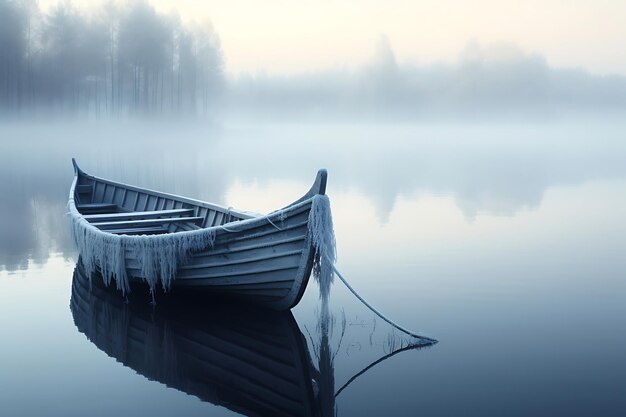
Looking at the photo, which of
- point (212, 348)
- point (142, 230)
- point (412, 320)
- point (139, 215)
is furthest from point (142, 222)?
point (412, 320)

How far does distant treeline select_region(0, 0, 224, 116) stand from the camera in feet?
200

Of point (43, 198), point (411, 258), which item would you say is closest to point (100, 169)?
point (43, 198)

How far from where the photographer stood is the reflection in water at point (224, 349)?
694 centimetres

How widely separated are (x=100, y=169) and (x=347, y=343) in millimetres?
29259

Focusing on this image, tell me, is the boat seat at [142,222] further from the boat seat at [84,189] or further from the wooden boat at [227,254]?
the boat seat at [84,189]

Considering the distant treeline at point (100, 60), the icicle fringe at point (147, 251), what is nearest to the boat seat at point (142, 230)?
the icicle fringe at point (147, 251)

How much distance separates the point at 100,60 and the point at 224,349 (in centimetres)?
6200

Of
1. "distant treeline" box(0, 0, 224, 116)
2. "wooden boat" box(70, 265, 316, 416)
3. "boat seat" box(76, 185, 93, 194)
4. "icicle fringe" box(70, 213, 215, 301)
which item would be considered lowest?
"wooden boat" box(70, 265, 316, 416)

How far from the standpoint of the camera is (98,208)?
14.3 m

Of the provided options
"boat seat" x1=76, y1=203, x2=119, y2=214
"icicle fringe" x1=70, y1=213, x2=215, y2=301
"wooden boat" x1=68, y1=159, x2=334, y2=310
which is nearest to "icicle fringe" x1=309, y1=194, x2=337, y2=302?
"wooden boat" x1=68, y1=159, x2=334, y2=310

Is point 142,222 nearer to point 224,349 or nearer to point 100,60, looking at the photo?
point 224,349

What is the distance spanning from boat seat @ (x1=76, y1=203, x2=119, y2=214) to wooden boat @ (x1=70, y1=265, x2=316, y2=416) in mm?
3901

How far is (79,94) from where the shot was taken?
6562cm

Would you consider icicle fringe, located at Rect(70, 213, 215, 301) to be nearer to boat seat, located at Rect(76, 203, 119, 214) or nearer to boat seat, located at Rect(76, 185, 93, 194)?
boat seat, located at Rect(76, 203, 119, 214)
